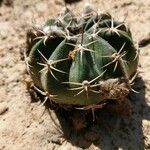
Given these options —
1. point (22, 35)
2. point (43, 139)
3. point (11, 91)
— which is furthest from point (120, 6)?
point (43, 139)

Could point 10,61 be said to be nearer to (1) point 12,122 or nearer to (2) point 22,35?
(2) point 22,35

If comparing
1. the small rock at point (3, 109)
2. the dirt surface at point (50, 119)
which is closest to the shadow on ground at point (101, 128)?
the dirt surface at point (50, 119)

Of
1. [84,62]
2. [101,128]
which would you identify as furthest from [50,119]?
[84,62]

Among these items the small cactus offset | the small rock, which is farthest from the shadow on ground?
the small rock

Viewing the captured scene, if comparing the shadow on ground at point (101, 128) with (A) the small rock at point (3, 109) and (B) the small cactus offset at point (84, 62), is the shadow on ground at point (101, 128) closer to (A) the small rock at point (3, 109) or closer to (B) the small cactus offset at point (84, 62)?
(B) the small cactus offset at point (84, 62)

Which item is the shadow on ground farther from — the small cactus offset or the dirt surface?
the small cactus offset

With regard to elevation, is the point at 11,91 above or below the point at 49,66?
below

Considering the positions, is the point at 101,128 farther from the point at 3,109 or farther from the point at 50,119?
the point at 3,109
